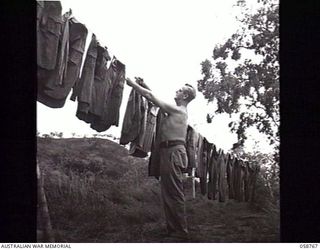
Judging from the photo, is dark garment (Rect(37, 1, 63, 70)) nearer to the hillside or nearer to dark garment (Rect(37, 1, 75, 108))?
dark garment (Rect(37, 1, 75, 108))

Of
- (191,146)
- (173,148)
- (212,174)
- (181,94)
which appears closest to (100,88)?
(181,94)

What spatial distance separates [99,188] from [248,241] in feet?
4.36

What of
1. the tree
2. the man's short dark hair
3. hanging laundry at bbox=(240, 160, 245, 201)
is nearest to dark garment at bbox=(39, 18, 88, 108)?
the man's short dark hair

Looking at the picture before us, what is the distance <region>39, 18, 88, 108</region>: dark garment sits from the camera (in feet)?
15.0

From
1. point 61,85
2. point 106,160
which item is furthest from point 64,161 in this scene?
point 61,85

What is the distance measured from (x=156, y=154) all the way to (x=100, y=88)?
0.73 meters

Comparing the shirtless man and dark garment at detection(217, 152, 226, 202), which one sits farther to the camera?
dark garment at detection(217, 152, 226, 202)

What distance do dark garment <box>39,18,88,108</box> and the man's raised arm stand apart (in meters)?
0.46

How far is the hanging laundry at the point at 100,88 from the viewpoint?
182 inches

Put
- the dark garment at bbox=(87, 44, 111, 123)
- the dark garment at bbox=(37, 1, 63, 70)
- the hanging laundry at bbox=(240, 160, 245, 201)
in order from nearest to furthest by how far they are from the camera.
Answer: the dark garment at bbox=(37, 1, 63, 70) < the dark garment at bbox=(87, 44, 111, 123) < the hanging laundry at bbox=(240, 160, 245, 201)

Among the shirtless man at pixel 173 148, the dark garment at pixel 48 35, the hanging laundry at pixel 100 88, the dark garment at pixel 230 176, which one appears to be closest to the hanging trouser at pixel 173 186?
the shirtless man at pixel 173 148

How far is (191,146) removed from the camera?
4730 mm

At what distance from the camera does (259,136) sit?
473cm

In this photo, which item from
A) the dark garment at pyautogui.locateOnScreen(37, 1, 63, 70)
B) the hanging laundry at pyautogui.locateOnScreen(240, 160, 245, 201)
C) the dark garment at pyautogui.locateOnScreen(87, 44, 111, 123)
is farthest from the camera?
the hanging laundry at pyautogui.locateOnScreen(240, 160, 245, 201)
